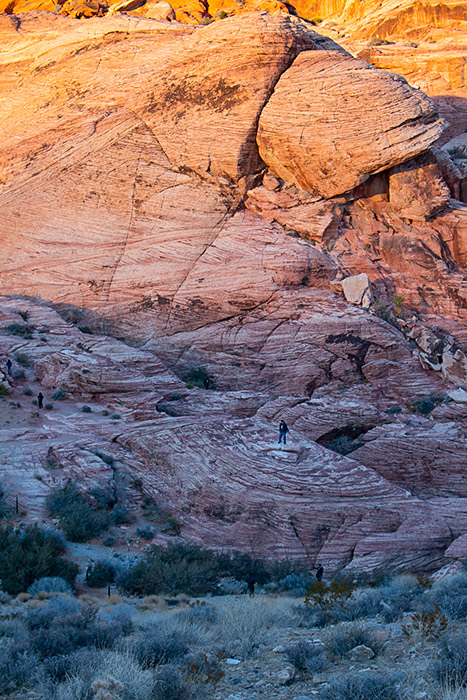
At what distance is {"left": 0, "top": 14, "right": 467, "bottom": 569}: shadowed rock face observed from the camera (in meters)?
21.9

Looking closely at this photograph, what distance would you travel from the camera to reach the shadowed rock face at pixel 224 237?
21859 millimetres

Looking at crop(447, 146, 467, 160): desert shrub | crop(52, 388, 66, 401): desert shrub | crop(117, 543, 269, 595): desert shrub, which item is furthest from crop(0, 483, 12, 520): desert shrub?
crop(447, 146, 467, 160): desert shrub

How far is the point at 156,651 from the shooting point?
7066mm

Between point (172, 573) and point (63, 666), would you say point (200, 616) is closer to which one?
point (63, 666)

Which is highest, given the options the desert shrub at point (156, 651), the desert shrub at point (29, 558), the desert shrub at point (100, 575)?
the desert shrub at point (156, 651)

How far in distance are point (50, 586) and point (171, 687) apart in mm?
6622

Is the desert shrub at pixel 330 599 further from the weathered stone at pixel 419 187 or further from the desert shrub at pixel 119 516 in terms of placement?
the weathered stone at pixel 419 187

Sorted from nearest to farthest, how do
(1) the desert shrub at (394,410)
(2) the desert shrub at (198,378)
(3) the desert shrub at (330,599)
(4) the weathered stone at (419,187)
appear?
1. (3) the desert shrub at (330,599)
2. (1) the desert shrub at (394,410)
3. (2) the desert shrub at (198,378)
4. (4) the weathered stone at (419,187)

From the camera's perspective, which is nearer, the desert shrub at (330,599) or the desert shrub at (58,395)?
the desert shrub at (330,599)

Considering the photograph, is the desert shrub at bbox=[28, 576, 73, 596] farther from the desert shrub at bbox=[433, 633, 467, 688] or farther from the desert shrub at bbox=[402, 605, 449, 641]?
the desert shrub at bbox=[433, 633, 467, 688]

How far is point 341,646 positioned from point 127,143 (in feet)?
87.8

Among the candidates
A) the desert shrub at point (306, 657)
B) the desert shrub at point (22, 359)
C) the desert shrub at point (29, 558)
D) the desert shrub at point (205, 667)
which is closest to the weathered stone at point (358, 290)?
the desert shrub at point (22, 359)

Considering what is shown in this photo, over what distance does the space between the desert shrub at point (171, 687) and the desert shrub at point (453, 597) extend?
3.95m

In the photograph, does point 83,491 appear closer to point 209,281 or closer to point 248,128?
point 209,281
